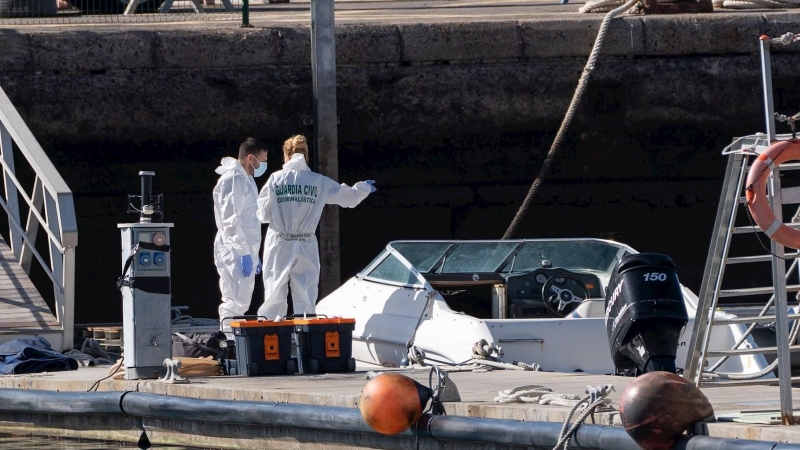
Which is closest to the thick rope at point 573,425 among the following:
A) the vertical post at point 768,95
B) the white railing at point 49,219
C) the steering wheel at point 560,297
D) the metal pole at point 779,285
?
the metal pole at point 779,285

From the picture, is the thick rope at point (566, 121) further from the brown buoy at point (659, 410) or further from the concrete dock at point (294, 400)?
the brown buoy at point (659, 410)

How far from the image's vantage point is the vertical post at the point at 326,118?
39.5 feet

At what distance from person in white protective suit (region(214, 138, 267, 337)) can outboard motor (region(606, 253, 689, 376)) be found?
3742mm

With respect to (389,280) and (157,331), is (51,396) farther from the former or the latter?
(389,280)

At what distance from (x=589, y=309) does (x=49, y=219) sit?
376 cm

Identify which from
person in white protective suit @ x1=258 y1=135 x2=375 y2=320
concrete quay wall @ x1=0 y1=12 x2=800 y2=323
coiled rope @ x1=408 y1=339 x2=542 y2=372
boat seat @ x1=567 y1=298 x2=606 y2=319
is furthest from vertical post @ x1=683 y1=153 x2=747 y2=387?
concrete quay wall @ x1=0 y1=12 x2=800 y2=323

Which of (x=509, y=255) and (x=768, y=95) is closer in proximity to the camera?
(x=768, y=95)

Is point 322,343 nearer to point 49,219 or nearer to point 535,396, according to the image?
point 535,396

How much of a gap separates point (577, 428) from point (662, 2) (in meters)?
8.44

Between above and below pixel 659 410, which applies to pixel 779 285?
above

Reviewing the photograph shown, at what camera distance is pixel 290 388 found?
7719 millimetres

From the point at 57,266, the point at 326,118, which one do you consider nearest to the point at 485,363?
the point at 57,266

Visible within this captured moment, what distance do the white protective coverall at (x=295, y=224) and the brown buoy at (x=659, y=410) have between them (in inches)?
172

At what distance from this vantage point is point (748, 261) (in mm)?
6281
